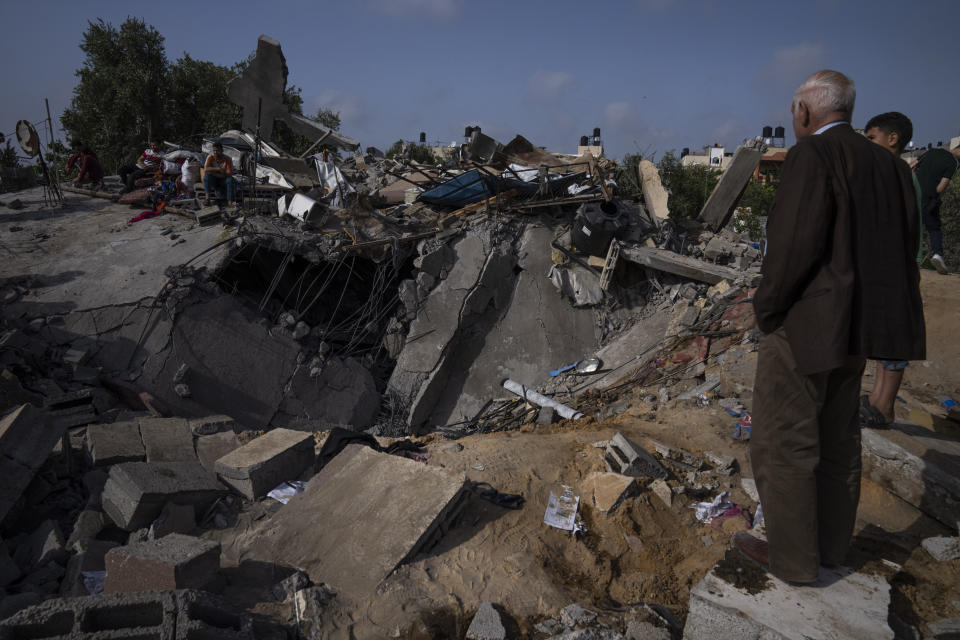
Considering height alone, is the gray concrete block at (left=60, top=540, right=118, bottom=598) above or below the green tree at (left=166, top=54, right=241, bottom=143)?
below

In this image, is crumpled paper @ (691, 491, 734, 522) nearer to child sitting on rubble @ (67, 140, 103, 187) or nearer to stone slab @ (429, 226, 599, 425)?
stone slab @ (429, 226, 599, 425)

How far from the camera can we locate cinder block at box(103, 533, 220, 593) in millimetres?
2186

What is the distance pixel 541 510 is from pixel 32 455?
3.22m

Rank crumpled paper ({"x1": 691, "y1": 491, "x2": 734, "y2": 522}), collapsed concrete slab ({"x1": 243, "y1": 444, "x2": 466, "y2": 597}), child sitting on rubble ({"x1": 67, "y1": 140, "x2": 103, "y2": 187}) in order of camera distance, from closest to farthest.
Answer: collapsed concrete slab ({"x1": 243, "y1": 444, "x2": 466, "y2": 597})
crumpled paper ({"x1": 691, "y1": 491, "x2": 734, "y2": 522})
child sitting on rubble ({"x1": 67, "y1": 140, "x2": 103, "y2": 187})

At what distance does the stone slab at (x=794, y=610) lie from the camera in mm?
1758

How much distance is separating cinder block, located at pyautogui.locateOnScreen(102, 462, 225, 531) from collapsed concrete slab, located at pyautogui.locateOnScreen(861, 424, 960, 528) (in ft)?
12.8

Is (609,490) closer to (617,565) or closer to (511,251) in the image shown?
(617,565)

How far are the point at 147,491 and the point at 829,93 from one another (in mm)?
3786

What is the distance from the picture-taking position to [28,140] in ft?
30.3

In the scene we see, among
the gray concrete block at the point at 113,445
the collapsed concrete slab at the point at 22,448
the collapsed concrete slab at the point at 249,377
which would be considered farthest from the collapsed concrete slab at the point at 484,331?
the collapsed concrete slab at the point at 22,448

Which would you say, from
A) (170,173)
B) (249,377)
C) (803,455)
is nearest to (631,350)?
(249,377)

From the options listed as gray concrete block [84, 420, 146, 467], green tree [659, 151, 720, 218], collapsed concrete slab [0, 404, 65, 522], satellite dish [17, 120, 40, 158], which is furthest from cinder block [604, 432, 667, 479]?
green tree [659, 151, 720, 218]

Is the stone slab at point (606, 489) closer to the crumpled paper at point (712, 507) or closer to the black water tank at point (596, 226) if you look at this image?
the crumpled paper at point (712, 507)

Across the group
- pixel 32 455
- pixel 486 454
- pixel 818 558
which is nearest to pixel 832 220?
pixel 818 558
